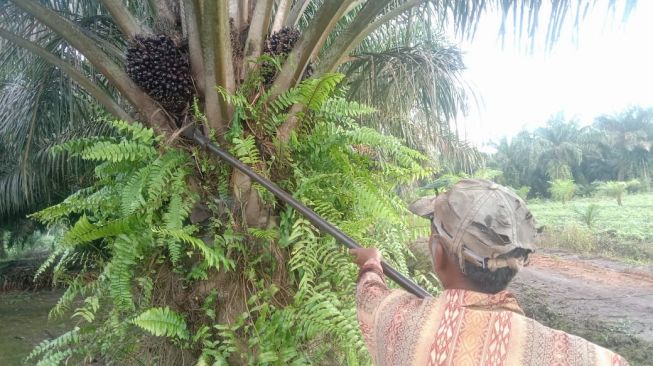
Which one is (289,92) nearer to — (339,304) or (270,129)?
(270,129)

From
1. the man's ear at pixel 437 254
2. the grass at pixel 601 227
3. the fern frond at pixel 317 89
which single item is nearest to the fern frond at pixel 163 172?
the fern frond at pixel 317 89

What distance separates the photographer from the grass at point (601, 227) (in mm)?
4297

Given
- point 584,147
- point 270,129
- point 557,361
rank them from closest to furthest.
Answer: point 557,361 → point 270,129 → point 584,147

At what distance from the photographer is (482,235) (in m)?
0.87

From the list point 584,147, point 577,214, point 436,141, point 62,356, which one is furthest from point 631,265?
point 584,147

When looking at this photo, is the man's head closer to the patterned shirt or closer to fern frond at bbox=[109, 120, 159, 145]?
the patterned shirt

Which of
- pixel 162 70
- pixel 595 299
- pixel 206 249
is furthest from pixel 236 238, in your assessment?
pixel 595 299

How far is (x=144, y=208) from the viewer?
170 centimetres

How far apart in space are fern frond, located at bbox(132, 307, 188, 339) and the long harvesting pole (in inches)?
21.3

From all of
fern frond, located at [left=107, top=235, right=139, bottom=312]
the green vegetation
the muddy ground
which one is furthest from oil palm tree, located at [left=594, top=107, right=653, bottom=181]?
fern frond, located at [left=107, top=235, right=139, bottom=312]

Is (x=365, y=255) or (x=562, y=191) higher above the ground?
(x=365, y=255)

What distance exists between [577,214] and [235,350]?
4931mm

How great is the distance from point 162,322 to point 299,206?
603 millimetres

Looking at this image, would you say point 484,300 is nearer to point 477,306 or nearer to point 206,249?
point 477,306
